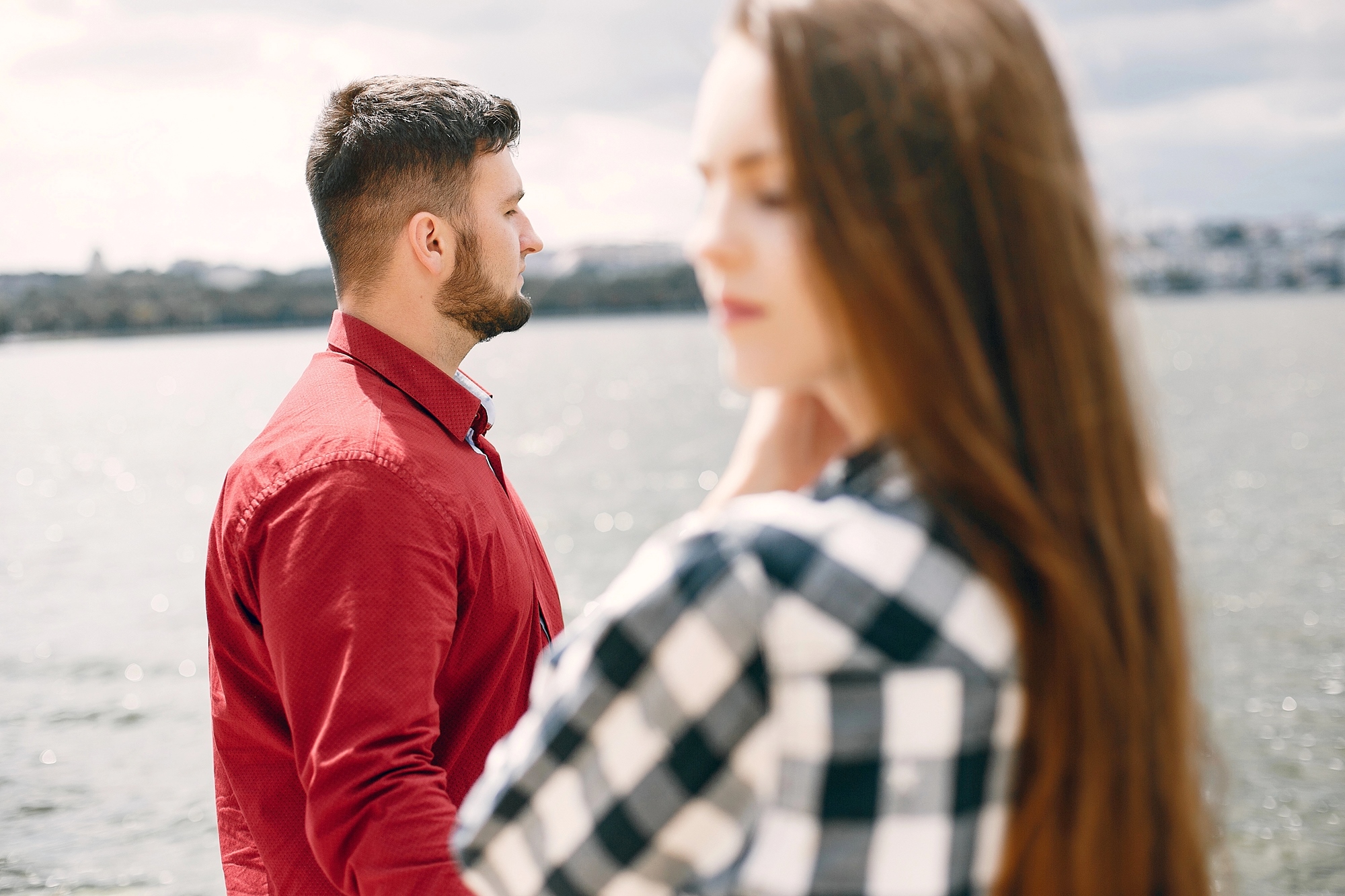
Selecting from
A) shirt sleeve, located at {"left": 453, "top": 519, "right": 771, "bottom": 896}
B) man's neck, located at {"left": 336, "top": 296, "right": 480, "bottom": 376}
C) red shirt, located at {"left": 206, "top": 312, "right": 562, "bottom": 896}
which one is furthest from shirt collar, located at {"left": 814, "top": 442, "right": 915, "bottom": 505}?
man's neck, located at {"left": 336, "top": 296, "right": 480, "bottom": 376}

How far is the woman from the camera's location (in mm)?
942

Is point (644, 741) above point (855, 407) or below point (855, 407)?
below

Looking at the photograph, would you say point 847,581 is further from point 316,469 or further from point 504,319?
point 504,319

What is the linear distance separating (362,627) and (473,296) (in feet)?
3.53

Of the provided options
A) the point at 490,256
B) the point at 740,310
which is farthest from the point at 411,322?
the point at 740,310

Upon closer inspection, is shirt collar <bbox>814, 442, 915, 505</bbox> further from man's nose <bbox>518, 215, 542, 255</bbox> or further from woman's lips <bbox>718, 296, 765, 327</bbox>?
man's nose <bbox>518, 215, 542, 255</bbox>

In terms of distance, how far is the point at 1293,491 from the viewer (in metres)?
25.8

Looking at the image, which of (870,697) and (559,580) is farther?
(559,580)

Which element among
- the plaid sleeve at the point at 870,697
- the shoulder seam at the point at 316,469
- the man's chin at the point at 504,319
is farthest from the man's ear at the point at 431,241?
the plaid sleeve at the point at 870,697

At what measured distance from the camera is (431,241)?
2.65 meters

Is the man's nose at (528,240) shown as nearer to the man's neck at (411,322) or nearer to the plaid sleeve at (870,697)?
the man's neck at (411,322)

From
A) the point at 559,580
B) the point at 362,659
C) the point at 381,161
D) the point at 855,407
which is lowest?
the point at 559,580

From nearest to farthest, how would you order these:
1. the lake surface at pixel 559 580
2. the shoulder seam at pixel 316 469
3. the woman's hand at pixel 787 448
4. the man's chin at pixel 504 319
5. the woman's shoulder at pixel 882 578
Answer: the woman's shoulder at pixel 882 578, the woman's hand at pixel 787 448, the shoulder seam at pixel 316 469, the man's chin at pixel 504 319, the lake surface at pixel 559 580

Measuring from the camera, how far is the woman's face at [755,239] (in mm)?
1030
